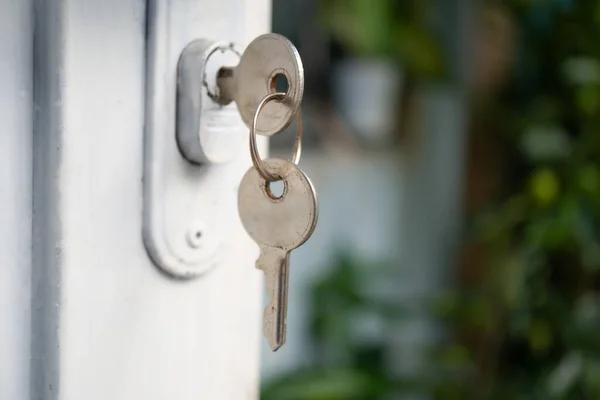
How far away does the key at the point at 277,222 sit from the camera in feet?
0.81

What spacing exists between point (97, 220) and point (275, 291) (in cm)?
7

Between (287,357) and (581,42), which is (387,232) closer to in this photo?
(287,357)

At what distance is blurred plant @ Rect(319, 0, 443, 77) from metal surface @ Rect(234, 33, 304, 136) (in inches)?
33.9

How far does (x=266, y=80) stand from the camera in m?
0.25

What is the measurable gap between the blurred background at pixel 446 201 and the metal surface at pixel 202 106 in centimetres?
82

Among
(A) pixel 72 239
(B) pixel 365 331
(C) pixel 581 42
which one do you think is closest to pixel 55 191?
(A) pixel 72 239

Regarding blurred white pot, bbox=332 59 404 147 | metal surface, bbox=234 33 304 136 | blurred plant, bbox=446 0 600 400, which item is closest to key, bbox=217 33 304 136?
metal surface, bbox=234 33 304 136

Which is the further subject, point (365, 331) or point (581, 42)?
point (365, 331)

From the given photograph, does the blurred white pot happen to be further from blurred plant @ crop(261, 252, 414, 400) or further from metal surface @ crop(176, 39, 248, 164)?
metal surface @ crop(176, 39, 248, 164)

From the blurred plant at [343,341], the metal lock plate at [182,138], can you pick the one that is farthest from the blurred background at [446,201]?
the metal lock plate at [182,138]

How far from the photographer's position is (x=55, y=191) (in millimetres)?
245

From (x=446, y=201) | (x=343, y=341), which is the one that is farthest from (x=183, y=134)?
(x=446, y=201)

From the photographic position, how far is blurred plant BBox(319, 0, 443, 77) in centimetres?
109

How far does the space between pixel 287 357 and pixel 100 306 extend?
108 cm
